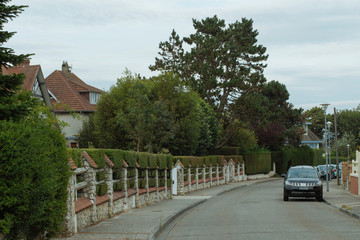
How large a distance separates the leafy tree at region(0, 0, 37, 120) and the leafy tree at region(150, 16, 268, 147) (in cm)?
4233

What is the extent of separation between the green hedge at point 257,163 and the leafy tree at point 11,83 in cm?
5220

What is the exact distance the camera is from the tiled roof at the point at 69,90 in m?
56.3

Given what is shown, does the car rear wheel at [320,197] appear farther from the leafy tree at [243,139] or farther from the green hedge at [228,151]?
the leafy tree at [243,139]

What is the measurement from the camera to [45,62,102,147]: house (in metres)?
56.0

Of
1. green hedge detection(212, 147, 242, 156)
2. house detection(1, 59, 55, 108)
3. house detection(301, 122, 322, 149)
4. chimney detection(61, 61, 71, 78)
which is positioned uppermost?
chimney detection(61, 61, 71, 78)

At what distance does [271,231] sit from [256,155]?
163 ft

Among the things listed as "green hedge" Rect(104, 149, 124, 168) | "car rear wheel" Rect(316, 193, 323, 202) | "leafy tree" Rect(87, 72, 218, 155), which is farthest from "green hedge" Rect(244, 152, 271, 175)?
"green hedge" Rect(104, 149, 124, 168)

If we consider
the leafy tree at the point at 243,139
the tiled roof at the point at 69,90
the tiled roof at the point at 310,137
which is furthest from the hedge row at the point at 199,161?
the tiled roof at the point at 310,137

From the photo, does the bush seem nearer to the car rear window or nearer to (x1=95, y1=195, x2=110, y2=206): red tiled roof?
(x1=95, y1=195, x2=110, y2=206): red tiled roof

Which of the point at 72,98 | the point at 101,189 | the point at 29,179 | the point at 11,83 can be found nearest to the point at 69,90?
the point at 72,98

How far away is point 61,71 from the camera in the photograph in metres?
62.4

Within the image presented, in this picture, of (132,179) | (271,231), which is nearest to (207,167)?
(132,179)

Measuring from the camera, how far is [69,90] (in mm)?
57281

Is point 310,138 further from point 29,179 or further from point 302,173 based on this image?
point 29,179
